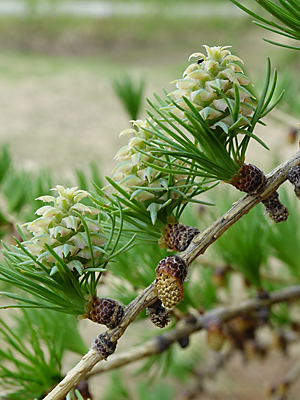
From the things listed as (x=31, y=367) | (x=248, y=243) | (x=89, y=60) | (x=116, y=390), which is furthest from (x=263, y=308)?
(x=89, y=60)

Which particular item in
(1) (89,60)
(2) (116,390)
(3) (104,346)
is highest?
(1) (89,60)

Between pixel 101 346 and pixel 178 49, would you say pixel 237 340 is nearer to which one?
pixel 101 346

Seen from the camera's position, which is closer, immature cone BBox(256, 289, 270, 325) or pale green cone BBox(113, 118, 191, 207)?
pale green cone BBox(113, 118, 191, 207)

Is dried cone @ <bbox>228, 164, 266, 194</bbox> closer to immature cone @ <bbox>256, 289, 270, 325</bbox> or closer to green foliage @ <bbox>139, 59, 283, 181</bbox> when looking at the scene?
green foliage @ <bbox>139, 59, 283, 181</bbox>

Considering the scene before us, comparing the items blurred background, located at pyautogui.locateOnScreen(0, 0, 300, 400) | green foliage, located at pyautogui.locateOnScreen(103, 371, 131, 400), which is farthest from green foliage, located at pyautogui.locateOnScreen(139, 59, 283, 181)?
blurred background, located at pyautogui.locateOnScreen(0, 0, 300, 400)

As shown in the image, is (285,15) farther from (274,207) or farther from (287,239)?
(287,239)

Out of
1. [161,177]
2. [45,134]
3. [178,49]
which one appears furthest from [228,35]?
[161,177]

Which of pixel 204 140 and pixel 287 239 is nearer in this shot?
pixel 204 140
